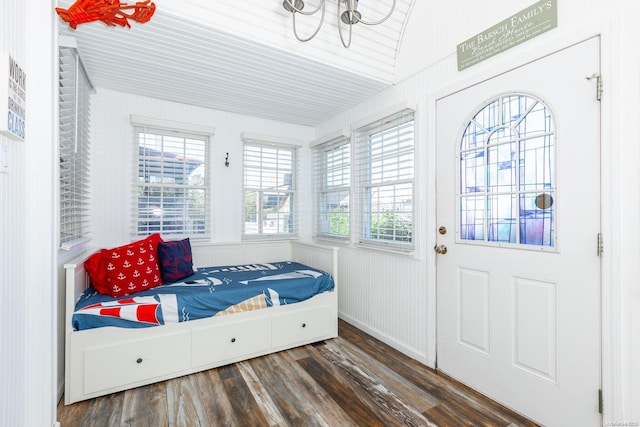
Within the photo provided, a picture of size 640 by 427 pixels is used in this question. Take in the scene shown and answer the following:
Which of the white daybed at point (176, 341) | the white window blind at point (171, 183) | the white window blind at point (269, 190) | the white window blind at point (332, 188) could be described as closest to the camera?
the white daybed at point (176, 341)

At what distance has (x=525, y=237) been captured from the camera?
5.79 feet

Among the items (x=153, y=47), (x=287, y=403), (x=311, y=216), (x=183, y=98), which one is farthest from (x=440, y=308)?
(x=183, y=98)

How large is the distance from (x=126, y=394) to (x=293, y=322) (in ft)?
4.05

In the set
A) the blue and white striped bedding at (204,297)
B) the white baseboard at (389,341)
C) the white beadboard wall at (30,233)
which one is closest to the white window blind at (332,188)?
the blue and white striped bedding at (204,297)

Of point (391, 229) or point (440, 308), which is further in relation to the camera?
point (391, 229)

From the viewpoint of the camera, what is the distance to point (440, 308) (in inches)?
88.5

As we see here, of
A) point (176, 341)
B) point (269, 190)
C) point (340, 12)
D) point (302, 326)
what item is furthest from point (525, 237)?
point (269, 190)

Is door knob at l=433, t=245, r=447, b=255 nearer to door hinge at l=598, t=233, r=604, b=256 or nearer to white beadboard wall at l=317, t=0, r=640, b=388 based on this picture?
white beadboard wall at l=317, t=0, r=640, b=388

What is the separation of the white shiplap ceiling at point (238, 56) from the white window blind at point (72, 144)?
0.51ft

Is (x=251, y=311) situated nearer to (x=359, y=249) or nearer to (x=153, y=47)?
(x=359, y=249)

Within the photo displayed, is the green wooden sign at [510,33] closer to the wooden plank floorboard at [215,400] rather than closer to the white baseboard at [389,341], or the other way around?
the white baseboard at [389,341]

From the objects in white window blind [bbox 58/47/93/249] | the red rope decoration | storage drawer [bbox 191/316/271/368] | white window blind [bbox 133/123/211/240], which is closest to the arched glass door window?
storage drawer [bbox 191/316/271/368]

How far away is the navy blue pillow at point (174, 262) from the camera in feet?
8.43

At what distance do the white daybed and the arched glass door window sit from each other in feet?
4.42
